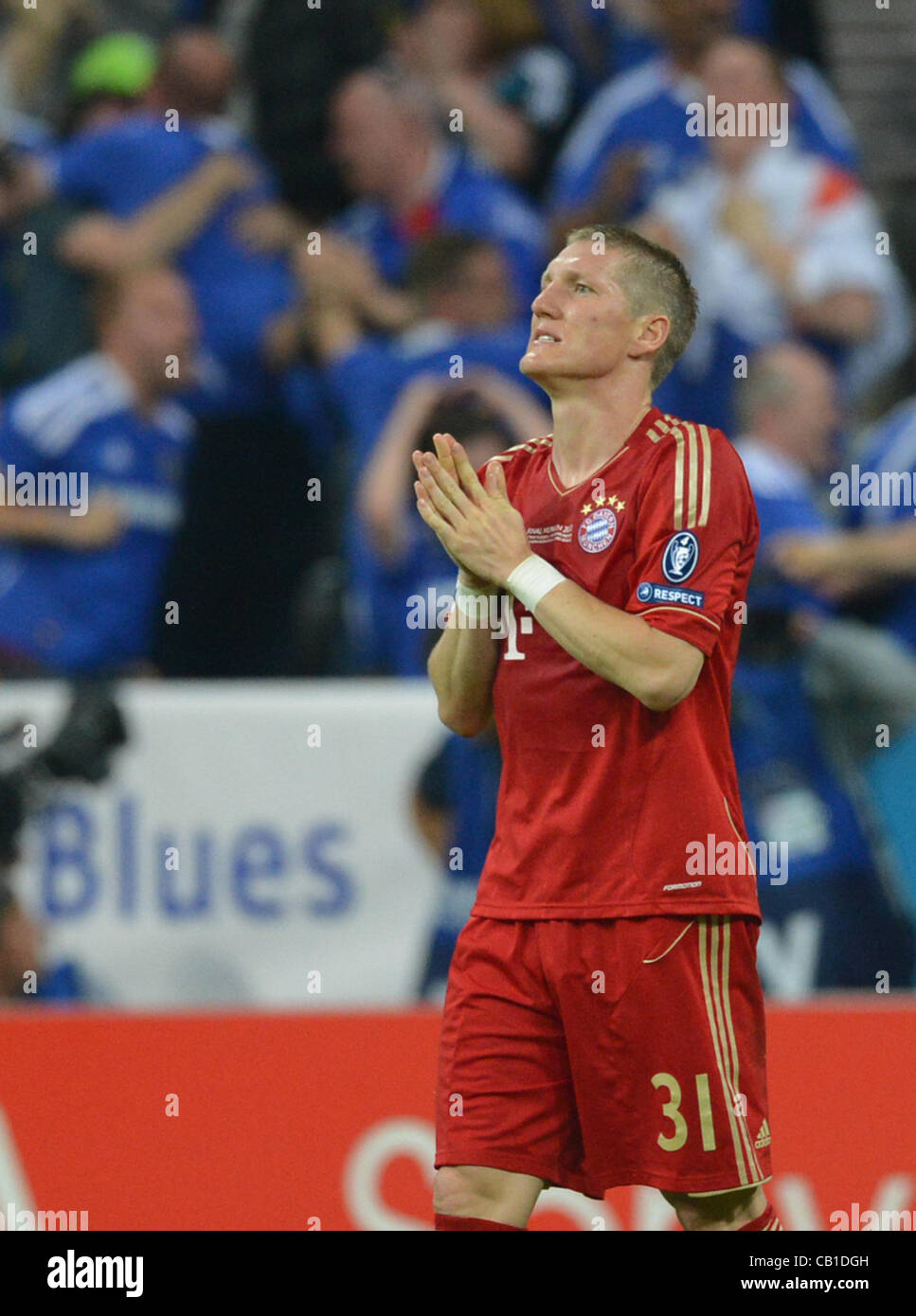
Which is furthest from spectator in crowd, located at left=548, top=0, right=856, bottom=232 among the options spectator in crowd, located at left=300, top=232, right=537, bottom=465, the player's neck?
the player's neck

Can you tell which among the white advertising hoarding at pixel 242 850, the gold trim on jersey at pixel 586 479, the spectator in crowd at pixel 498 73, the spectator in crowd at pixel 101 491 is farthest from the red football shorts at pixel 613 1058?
the spectator in crowd at pixel 498 73

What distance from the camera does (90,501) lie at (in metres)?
6.74

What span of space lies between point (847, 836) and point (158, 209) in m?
3.41

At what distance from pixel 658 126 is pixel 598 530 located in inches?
173

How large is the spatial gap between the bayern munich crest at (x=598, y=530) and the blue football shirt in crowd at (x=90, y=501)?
3706 millimetres

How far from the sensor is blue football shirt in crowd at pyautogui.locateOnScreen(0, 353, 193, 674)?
6676 mm

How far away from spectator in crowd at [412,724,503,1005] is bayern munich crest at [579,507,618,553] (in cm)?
295

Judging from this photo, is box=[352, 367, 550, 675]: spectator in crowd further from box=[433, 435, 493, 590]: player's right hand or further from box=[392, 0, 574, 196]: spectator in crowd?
box=[433, 435, 493, 590]: player's right hand

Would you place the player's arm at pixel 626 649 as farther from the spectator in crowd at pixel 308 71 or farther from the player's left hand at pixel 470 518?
the spectator in crowd at pixel 308 71

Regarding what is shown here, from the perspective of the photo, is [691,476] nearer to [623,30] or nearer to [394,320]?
[394,320]

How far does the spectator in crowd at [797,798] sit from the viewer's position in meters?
6.16

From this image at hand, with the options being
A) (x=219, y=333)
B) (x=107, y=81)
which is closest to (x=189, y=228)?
(x=219, y=333)

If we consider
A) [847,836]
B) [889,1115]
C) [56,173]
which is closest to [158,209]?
[56,173]

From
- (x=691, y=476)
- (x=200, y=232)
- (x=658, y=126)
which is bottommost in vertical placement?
(x=691, y=476)
